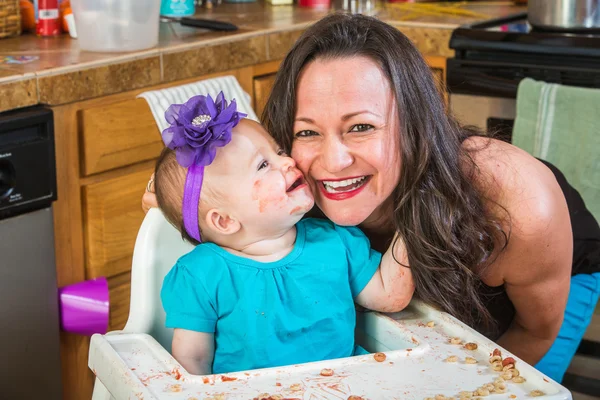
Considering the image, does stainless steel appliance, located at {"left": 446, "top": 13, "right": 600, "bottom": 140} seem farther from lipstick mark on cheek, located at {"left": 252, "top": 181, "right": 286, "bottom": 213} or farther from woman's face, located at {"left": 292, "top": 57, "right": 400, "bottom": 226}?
lipstick mark on cheek, located at {"left": 252, "top": 181, "right": 286, "bottom": 213}

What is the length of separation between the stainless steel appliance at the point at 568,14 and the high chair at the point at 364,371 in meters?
1.37

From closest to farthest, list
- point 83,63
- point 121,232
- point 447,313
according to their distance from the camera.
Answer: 1. point 447,313
2. point 83,63
3. point 121,232

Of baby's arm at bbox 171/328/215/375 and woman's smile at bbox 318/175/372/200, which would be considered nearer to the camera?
baby's arm at bbox 171/328/215/375

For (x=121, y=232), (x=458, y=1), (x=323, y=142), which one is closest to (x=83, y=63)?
(x=121, y=232)

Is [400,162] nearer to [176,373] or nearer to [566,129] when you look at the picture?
[176,373]

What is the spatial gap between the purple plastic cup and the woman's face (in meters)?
0.93

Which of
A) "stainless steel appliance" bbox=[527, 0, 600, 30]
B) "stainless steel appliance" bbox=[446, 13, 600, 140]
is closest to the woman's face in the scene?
"stainless steel appliance" bbox=[446, 13, 600, 140]

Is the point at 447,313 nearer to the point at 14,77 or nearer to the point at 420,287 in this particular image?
the point at 420,287

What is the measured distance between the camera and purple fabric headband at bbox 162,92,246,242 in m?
1.19

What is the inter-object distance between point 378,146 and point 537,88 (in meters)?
1.12

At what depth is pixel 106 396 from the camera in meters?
1.29

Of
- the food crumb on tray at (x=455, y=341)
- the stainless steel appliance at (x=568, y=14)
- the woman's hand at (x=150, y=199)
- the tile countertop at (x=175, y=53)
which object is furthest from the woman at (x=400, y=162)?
the stainless steel appliance at (x=568, y=14)

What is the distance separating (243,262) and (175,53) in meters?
1.11

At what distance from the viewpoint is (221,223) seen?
50.0 inches
